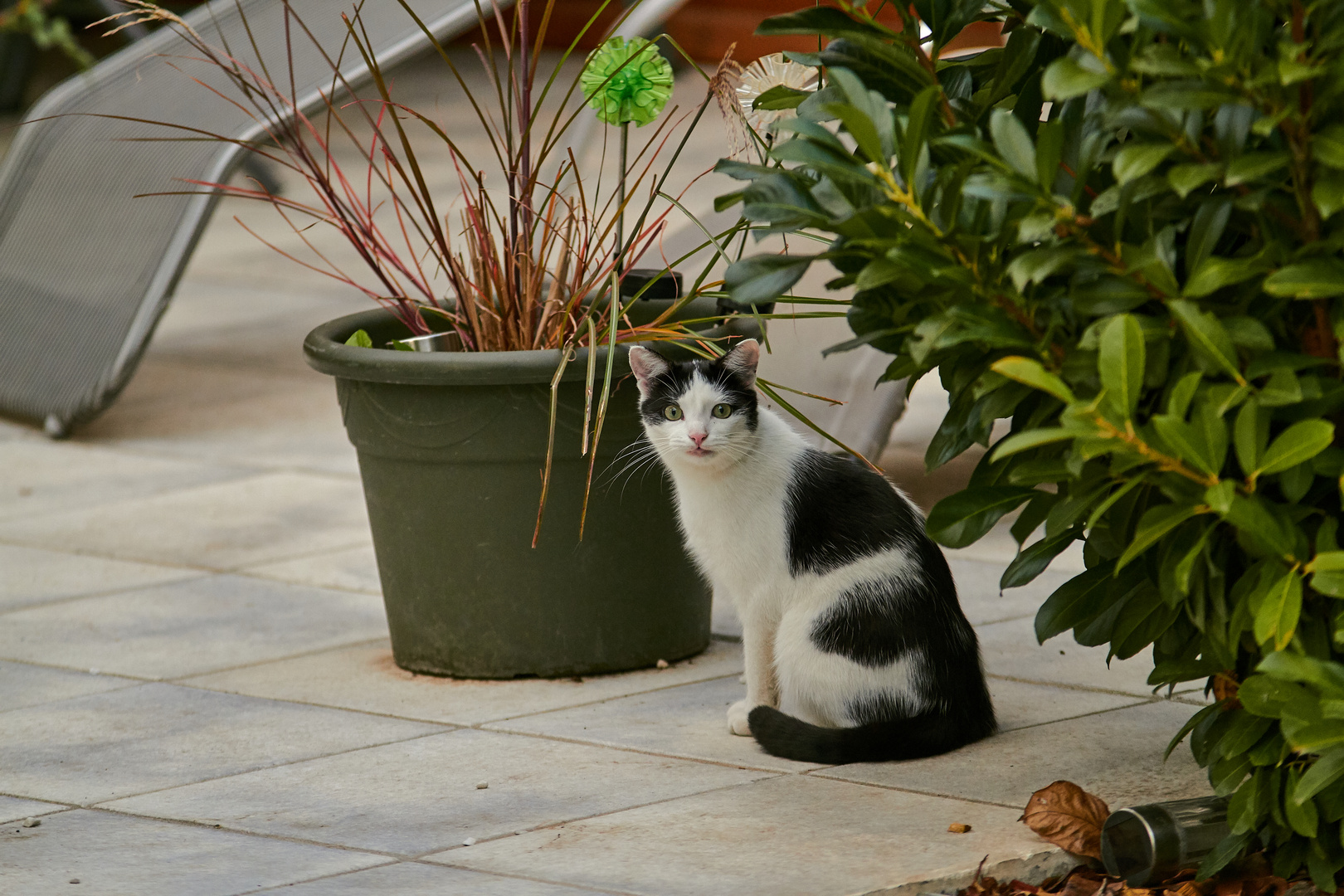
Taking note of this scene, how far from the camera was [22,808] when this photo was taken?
2369mm

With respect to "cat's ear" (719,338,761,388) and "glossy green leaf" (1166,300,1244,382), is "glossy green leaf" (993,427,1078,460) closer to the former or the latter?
"glossy green leaf" (1166,300,1244,382)

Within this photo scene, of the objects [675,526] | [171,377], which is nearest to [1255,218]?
[675,526]

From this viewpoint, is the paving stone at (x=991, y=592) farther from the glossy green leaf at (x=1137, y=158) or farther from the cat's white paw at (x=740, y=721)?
the glossy green leaf at (x=1137, y=158)

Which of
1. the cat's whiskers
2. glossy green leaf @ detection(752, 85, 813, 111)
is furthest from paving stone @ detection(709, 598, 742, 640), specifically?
glossy green leaf @ detection(752, 85, 813, 111)

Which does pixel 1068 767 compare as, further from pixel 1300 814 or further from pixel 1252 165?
pixel 1252 165

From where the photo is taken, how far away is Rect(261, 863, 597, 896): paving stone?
2021mm

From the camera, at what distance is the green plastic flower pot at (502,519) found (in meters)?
2.74

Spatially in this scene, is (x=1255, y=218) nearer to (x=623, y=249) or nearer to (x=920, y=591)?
(x=920, y=591)

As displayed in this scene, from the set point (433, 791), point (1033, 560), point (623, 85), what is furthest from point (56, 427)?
point (1033, 560)

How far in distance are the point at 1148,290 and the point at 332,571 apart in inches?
96.1

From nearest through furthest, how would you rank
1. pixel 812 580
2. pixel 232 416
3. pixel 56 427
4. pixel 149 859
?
1. pixel 149 859
2. pixel 812 580
3. pixel 56 427
4. pixel 232 416

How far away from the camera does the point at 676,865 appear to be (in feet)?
6.90

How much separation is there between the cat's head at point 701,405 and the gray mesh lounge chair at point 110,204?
6.96 ft

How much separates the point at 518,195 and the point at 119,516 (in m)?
1.79
